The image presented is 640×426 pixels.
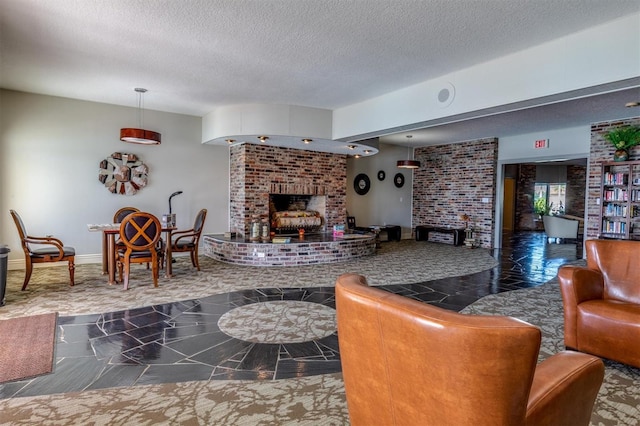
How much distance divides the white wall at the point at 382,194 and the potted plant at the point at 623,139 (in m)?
5.07

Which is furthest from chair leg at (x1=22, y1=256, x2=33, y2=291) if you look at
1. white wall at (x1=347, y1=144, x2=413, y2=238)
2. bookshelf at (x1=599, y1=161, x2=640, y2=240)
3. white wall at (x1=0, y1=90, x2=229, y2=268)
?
bookshelf at (x1=599, y1=161, x2=640, y2=240)

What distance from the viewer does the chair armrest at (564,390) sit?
1.29 metres

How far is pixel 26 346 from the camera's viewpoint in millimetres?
2955

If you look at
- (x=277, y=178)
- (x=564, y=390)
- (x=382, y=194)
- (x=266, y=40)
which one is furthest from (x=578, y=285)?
(x=382, y=194)

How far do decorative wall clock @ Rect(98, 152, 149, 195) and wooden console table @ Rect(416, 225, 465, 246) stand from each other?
7.28 m

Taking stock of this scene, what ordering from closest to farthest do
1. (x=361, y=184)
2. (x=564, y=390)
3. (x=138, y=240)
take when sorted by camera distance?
(x=564, y=390), (x=138, y=240), (x=361, y=184)

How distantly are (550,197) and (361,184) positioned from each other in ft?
28.0

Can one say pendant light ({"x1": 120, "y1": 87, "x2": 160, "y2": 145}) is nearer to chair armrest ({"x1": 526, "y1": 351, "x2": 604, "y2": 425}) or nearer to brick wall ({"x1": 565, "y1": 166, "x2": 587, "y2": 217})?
chair armrest ({"x1": 526, "y1": 351, "x2": 604, "y2": 425})

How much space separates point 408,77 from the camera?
5.00m

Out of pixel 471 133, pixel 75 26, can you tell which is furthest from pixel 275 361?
pixel 471 133

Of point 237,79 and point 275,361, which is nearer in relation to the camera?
point 275,361

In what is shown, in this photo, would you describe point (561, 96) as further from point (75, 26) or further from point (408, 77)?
point (75, 26)

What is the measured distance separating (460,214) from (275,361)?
8099 millimetres

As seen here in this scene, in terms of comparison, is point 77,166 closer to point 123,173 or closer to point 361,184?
point 123,173
